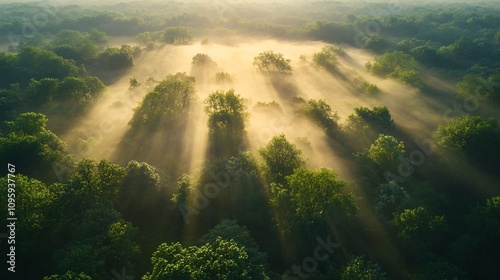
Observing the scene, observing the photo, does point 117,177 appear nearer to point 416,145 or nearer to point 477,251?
point 477,251

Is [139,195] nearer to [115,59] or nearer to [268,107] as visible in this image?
[268,107]

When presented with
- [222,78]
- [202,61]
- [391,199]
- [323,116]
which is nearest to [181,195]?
[391,199]

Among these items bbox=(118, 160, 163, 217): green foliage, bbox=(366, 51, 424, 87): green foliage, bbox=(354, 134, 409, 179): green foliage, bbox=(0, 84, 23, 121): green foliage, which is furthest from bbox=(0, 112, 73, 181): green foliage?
bbox=(366, 51, 424, 87): green foliage

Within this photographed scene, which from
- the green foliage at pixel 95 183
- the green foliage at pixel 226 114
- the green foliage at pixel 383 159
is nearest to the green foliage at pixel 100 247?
the green foliage at pixel 95 183

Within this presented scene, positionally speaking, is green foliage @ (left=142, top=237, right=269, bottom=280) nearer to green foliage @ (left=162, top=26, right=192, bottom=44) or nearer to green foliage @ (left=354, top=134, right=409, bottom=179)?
green foliage @ (left=354, top=134, right=409, bottom=179)

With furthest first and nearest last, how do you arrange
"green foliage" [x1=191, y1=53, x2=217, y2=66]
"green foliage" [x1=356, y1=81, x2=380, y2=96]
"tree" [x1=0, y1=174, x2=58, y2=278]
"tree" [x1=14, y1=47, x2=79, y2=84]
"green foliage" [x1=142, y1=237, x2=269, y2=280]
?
1. "green foliage" [x1=191, y1=53, x2=217, y2=66]
2. "tree" [x1=14, y1=47, x2=79, y2=84]
3. "green foliage" [x1=356, y1=81, x2=380, y2=96]
4. "tree" [x1=0, y1=174, x2=58, y2=278]
5. "green foliage" [x1=142, y1=237, x2=269, y2=280]

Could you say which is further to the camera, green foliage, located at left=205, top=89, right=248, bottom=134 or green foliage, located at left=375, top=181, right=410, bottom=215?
green foliage, located at left=205, top=89, right=248, bottom=134
